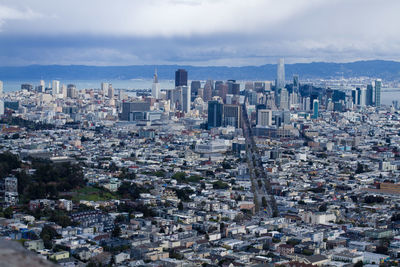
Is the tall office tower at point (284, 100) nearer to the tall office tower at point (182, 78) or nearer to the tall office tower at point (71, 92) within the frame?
the tall office tower at point (182, 78)

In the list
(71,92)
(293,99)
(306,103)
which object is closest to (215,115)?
(306,103)

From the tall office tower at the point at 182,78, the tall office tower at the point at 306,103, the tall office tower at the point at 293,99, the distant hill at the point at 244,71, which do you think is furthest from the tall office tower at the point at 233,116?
the distant hill at the point at 244,71

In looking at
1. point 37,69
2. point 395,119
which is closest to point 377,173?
point 395,119

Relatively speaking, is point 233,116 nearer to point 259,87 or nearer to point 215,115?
point 215,115

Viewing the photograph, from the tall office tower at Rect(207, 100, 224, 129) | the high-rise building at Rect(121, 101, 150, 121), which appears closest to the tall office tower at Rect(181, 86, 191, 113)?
the high-rise building at Rect(121, 101, 150, 121)

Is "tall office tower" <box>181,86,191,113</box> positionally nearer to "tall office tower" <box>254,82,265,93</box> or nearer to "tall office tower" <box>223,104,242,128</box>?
"tall office tower" <box>254,82,265,93</box>

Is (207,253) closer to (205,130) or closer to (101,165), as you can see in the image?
(101,165)

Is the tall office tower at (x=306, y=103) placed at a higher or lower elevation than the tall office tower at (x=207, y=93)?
lower
